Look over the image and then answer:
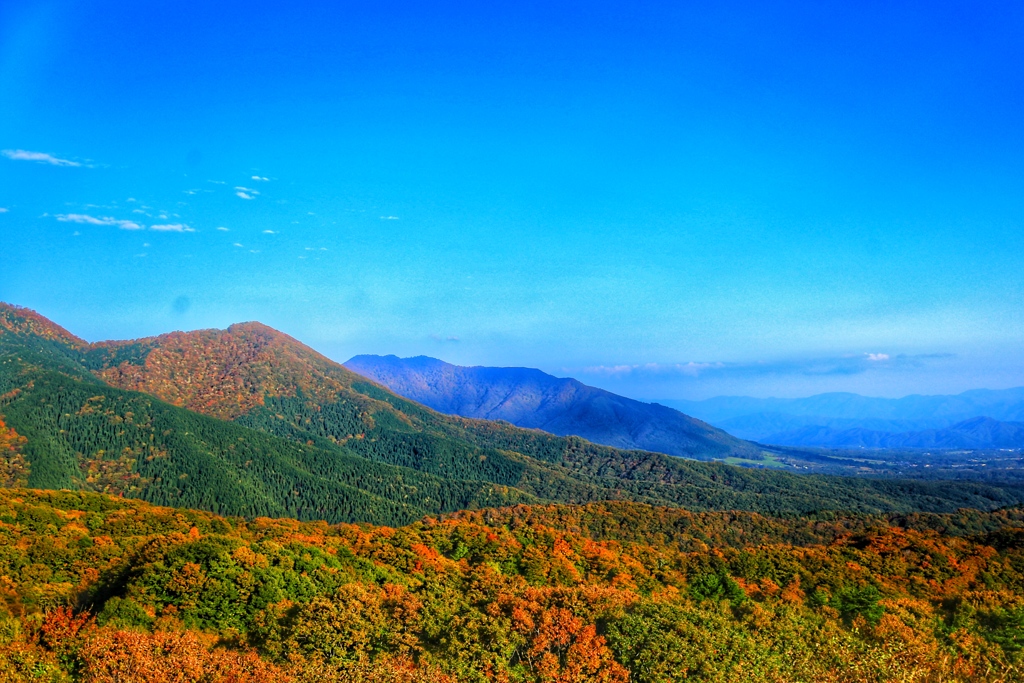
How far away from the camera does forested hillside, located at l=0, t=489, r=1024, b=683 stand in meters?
25.6

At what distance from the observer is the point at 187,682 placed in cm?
2319

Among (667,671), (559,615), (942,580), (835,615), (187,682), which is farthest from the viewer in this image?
(942,580)

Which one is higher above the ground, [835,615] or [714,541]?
[835,615]

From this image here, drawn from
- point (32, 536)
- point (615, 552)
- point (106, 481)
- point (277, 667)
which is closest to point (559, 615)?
point (277, 667)

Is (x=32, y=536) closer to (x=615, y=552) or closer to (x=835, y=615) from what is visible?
(x=615, y=552)

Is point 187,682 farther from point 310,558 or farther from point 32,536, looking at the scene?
point 32,536

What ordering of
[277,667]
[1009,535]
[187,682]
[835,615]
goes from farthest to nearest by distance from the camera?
[1009,535] < [835,615] < [277,667] < [187,682]

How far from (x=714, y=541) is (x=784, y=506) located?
10231 cm

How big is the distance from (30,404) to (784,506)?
717 ft

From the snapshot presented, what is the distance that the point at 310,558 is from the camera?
48.8 m

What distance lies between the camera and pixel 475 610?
108 feet

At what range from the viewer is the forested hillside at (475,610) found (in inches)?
1009

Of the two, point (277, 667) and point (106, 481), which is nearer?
point (277, 667)

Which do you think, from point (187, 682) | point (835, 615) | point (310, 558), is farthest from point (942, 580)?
point (187, 682)
